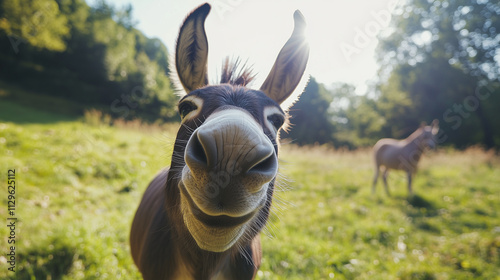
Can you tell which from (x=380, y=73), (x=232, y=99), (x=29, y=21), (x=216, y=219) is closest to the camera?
(x=216, y=219)

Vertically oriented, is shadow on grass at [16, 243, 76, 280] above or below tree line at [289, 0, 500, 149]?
below

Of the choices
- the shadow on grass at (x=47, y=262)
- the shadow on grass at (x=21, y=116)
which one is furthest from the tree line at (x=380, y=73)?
the shadow on grass at (x=47, y=262)

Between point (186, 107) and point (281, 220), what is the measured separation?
4.25 feet

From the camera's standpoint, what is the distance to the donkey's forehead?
50.7 inches

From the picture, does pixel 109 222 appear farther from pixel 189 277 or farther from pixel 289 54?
pixel 289 54

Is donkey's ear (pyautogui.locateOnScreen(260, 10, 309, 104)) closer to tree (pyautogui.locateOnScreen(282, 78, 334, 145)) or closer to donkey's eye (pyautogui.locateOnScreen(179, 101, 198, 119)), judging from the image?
donkey's eye (pyautogui.locateOnScreen(179, 101, 198, 119))

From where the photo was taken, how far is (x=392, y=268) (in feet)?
12.3

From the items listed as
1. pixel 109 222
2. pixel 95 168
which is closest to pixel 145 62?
pixel 95 168

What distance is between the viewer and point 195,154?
91 centimetres

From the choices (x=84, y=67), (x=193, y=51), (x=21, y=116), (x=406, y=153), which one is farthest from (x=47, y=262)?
(x=84, y=67)

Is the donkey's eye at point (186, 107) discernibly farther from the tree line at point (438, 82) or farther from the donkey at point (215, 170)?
the tree line at point (438, 82)

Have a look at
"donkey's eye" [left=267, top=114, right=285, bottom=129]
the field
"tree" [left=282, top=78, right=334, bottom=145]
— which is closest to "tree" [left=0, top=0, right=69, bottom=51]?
the field

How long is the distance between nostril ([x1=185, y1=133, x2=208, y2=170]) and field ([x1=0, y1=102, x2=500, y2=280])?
788 millimetres

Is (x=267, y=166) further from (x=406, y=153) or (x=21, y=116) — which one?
(x=21, y=116)
